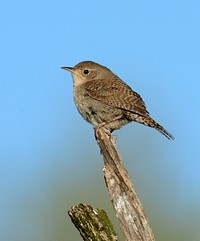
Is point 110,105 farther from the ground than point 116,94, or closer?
closer

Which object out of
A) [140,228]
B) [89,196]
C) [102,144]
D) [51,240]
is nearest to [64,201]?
[89,196]

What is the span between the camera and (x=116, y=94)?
9.84 m

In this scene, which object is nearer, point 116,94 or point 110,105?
point 110,105

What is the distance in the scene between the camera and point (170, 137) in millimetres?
9000

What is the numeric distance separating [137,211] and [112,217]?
732cm

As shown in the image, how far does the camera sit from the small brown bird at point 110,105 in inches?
370

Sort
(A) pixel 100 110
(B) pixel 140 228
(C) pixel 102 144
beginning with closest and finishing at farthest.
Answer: (B) pixel 140 228
(C) pixel 102 144
(A) pixel 100 110

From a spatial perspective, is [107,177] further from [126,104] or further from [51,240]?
[51,240]

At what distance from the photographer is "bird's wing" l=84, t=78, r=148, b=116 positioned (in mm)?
9477

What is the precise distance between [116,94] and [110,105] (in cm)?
31

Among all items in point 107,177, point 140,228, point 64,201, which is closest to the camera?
point 140,228

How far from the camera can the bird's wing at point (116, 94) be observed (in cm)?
948

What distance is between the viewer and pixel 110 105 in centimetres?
956

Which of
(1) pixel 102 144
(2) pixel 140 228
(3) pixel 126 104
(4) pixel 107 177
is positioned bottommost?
(2) pixel 140 228
